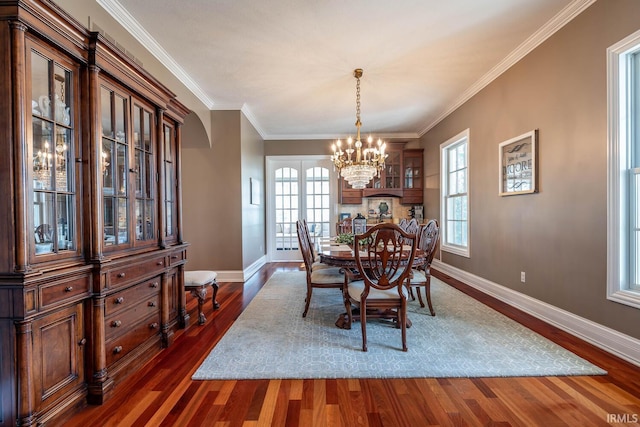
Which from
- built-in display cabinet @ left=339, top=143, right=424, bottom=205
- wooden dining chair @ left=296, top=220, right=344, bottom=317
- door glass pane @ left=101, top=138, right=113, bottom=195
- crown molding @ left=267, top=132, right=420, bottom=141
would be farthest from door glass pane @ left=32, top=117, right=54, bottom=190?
built-in display cabinet @ left=339, top=143, right=424, bottom=205

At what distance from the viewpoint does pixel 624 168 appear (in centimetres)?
226

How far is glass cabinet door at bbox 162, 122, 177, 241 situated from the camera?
109 inches

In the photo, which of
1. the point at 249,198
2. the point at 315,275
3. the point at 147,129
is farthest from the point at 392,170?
the point at 147,129

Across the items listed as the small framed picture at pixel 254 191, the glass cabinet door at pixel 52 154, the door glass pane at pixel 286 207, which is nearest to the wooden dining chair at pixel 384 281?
the glass cabinet door at pixel 52 154

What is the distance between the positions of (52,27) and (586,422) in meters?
3.52

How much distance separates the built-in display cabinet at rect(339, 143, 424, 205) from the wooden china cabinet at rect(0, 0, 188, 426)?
478cm

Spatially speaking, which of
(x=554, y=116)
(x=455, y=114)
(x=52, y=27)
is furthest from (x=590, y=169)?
(x=52, y=27)

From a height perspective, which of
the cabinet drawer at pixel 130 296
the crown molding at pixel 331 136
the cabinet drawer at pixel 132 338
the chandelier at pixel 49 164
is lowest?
the cabinet drawer at pixel 132 338

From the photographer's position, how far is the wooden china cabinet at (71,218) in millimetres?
1400

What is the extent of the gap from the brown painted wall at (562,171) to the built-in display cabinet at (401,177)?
94.0 inches

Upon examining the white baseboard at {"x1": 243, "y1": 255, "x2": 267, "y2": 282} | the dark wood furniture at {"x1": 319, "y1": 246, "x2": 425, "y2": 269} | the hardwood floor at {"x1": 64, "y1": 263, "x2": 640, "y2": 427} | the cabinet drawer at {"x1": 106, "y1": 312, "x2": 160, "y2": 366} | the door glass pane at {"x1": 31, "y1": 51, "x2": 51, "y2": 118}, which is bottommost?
the hardwood floor at {"x1": 64, "y1": 263, "x2": 640, "y2": 427}

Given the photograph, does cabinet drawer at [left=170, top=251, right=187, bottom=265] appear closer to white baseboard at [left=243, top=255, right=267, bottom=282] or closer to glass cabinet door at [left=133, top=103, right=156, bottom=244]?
glass cabinet door at [left=133, top=103, right=156, bottom=244]

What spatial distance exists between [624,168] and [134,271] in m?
3.78

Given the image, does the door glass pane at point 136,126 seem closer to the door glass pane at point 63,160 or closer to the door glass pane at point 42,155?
the door glass pane at point 63,160
